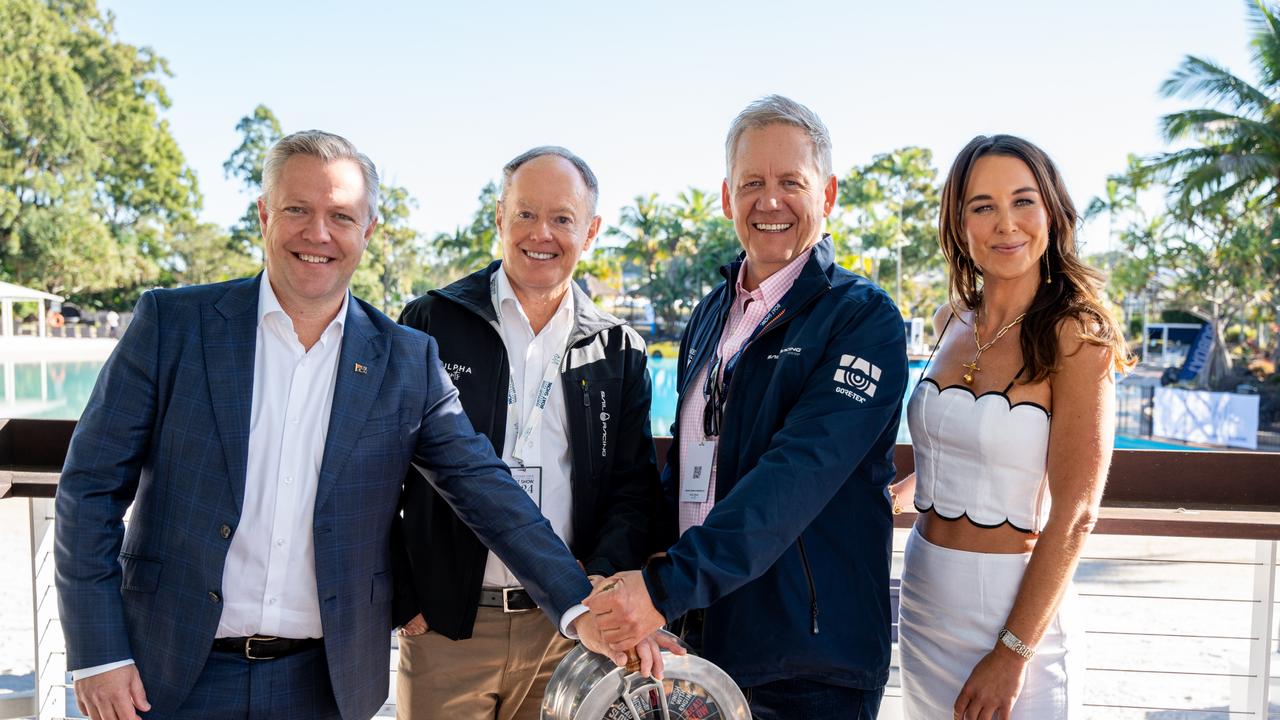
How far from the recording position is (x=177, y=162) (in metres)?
39.3

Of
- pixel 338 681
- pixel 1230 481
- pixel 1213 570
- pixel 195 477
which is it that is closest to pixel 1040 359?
pixel 1230 481

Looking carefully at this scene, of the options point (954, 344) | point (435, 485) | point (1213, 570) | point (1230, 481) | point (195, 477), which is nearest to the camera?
point (195, 477)

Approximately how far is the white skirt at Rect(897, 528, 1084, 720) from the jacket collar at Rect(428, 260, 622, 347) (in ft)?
2.69

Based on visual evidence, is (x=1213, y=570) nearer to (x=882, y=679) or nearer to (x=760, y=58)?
(x=882, y=679)

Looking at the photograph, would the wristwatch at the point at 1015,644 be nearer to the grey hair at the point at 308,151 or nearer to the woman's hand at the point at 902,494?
the woman's hand at the point at 902,494

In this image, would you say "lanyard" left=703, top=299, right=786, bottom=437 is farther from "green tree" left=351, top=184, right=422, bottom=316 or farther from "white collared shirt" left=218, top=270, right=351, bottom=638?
"green tree" left=351, top=184, right=422, bottom=316

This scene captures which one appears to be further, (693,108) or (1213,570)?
(693,108)

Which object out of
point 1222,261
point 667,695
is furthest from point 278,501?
point 1222,261

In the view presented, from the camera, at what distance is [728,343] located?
1.81 meters

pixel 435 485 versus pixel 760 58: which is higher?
pixel 760 58

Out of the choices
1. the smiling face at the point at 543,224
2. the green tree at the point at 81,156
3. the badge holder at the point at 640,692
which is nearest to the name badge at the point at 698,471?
the badge holder at the point at 640,692

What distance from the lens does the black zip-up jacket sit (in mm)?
1836

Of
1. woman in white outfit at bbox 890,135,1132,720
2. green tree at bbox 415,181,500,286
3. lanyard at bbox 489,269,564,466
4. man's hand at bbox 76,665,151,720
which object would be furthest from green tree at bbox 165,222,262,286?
woman in white outfit at bbox 890,135,1132,720

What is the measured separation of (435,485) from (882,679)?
913 mm
